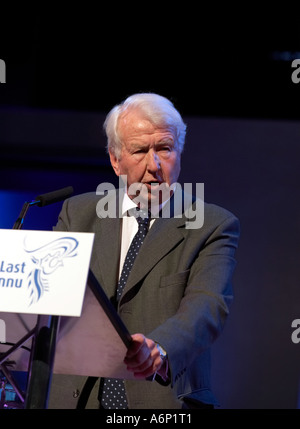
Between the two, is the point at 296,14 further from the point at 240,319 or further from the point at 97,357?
the point at 97,357

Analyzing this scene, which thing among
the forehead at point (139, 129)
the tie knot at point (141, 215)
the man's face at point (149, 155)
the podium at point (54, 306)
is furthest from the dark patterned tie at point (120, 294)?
the podium at point (54, 306)

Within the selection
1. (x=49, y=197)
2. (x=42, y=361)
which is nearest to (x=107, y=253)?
(x=49, y=197)

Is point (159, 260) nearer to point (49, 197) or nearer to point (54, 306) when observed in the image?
point (49, 197)

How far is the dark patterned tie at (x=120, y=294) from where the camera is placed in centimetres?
211

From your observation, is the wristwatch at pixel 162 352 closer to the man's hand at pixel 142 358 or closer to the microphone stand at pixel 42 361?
the man's hand at pixel 142 358

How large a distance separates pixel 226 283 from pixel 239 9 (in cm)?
215

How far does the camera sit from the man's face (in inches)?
95.4

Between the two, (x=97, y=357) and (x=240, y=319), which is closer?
(x=97, y=357)

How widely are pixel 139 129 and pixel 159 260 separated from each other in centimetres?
50

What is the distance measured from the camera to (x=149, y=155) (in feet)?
8.01

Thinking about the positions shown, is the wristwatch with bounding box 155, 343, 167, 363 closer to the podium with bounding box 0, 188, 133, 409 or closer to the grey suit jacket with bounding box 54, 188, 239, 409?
the grey suit jacket with bounding box 54, 188, 239, 409
